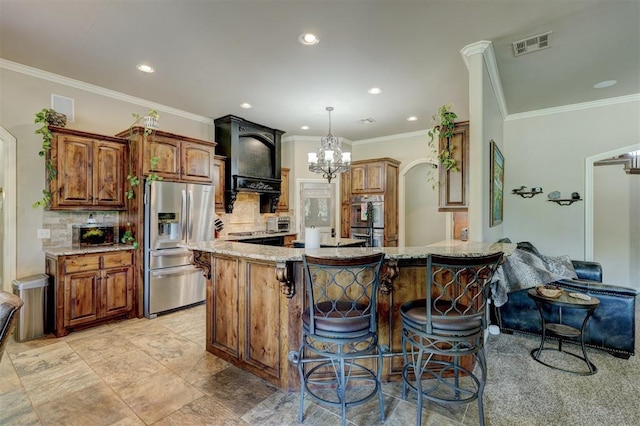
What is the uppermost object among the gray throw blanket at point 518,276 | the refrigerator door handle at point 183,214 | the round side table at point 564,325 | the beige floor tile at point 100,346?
the refrigerator door handle at point 183,214

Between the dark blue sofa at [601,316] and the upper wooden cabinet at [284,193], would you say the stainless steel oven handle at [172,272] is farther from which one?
the dark blue sofa at [601,316]

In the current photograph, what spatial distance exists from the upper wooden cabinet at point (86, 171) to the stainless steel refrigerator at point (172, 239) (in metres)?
0.52

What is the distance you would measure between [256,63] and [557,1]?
110 inches

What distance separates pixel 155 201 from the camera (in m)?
3.96

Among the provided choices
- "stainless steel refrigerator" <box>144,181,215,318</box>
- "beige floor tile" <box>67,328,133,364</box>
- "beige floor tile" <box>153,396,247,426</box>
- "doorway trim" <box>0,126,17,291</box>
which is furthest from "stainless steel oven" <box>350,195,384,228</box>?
"doorway trim" <box>0,126,17,291</box>

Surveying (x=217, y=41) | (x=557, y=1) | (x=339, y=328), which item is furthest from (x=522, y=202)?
(x=217, y=41)

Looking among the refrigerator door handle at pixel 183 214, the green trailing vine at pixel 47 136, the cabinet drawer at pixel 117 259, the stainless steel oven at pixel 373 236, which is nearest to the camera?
the green trailing vine at pixel 47 136

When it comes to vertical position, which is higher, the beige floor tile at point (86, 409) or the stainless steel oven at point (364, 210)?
the stainless steel oven at point (364, 210)

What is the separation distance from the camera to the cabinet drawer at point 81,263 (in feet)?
11.2

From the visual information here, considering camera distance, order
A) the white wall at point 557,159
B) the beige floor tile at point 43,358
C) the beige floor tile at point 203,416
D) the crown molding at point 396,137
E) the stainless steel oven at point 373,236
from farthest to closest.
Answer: the crown molding at point 396,137 < the stainless steel oven at point 373,236 < the white wall at point 557,159 < the beige floor tile at point 43,358 < the beige floor tile at point 203,416

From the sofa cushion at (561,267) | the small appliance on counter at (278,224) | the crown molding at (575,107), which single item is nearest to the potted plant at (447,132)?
the sofa cushion at (561,267)

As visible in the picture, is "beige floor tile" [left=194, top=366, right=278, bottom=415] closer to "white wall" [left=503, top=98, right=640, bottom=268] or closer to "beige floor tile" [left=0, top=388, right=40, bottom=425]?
"beige floor tile" [left=0, top=388, right=40, bottom=425]

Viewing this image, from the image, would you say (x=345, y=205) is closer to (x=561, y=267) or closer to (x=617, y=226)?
(x=561, y=267)

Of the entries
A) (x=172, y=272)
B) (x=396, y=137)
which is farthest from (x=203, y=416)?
(x=396, y=137)
